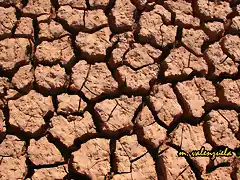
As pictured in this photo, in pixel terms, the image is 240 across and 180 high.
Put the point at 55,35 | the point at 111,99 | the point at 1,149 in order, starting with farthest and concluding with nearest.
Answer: the point at 55,35
the point at 111,99
the point at 1,149

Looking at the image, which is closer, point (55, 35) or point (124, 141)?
point (124, 141)

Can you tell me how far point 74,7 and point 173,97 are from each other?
86cm

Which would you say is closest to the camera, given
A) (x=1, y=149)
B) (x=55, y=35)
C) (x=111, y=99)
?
(x=1, y=149)

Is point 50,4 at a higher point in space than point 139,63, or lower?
higher

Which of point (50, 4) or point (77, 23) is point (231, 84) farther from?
point (50, 4)

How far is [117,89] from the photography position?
2.74m

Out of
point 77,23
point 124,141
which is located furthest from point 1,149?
point 77,23

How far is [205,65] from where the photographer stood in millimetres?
2914

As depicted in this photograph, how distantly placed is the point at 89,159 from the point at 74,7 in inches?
40.3

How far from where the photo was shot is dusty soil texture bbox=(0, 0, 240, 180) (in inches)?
99.5

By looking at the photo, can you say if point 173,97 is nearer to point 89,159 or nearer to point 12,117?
point 89,159

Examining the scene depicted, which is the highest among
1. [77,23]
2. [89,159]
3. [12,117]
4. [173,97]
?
[77,23]

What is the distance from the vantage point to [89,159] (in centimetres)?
252

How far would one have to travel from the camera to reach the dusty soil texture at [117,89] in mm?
2527
